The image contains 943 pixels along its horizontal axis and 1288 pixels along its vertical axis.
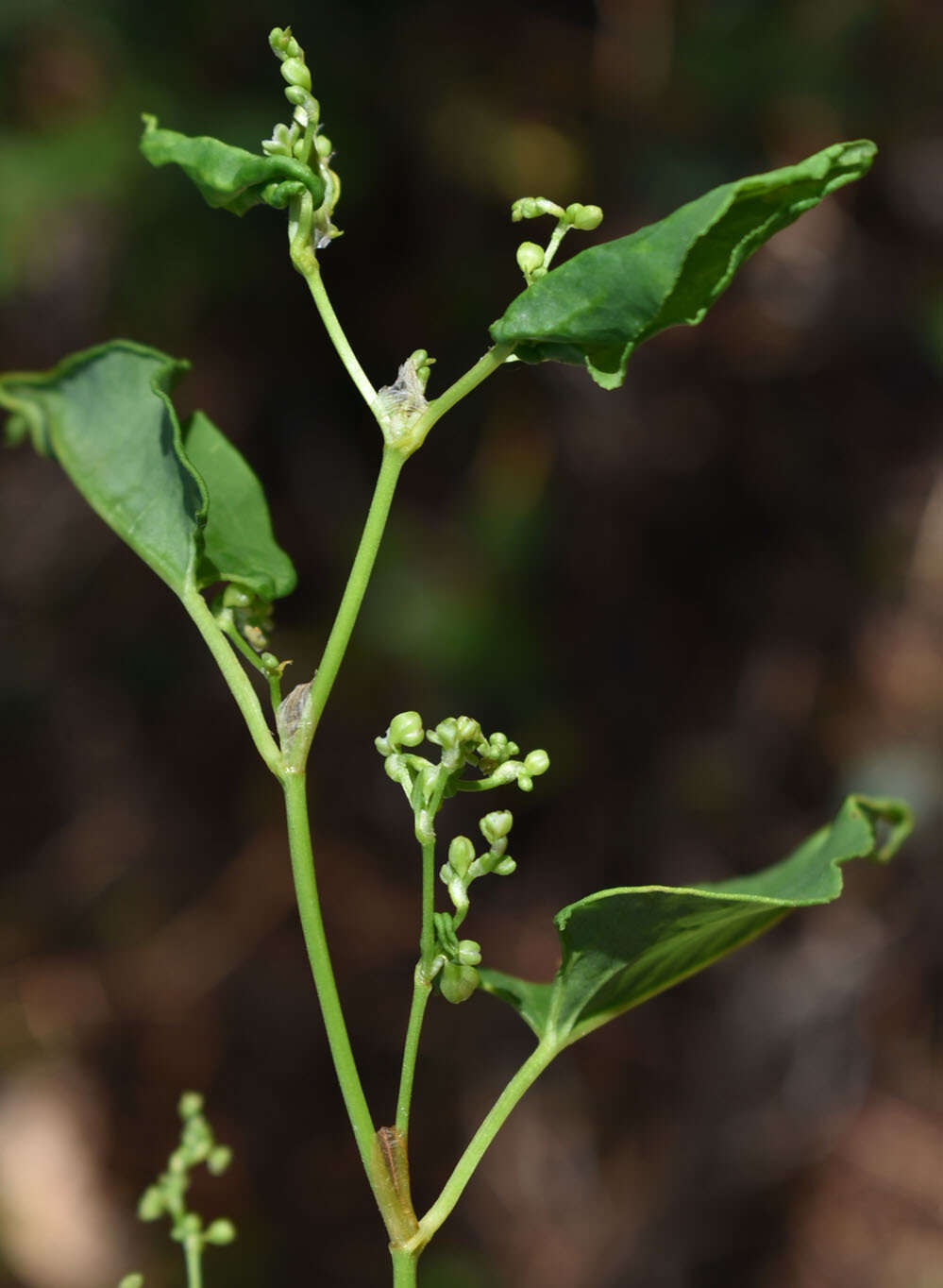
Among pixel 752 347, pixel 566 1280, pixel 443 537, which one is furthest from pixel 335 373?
pixel 566 1280

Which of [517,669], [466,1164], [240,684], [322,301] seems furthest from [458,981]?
[517,669]

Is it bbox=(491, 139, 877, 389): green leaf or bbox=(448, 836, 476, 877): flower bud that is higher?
bbox=(491, 139, 877, 389): green leaf

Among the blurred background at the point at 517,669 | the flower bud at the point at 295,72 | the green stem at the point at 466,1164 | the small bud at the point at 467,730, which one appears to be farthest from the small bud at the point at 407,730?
the blurred background at the point at 517,669

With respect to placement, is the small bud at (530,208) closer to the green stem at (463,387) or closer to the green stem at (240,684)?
the green stem at (463,387)

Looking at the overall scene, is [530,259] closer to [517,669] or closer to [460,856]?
[460,856]

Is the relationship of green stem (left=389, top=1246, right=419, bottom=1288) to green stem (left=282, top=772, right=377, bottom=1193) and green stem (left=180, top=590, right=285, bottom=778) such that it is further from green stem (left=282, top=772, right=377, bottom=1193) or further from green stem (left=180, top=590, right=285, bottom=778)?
green stem (left=180, top=590, right=285, bottom=778)

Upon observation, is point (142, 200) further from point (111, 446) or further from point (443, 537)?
point (111, 446)

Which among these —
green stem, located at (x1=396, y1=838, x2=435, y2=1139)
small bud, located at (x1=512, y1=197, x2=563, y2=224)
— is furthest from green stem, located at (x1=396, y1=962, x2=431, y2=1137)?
small bud, located at (x1=512, y1=197, x2=563, y2=224)
